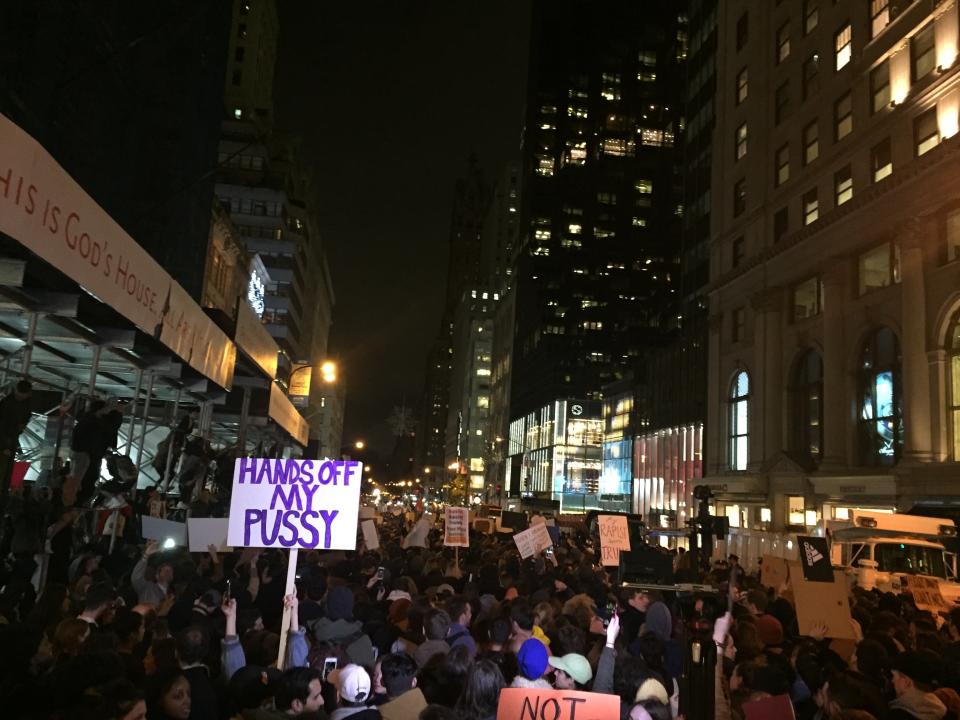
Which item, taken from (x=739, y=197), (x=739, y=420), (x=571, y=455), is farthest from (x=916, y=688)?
(x=571, y=455)

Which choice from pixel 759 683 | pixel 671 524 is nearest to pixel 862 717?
pixel 759 683

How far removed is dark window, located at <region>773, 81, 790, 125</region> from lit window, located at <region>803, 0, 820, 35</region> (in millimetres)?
2832

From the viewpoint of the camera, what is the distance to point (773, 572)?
50.7 ft

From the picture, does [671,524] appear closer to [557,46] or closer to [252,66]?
[252,66]

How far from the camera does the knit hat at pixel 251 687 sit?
5.96m

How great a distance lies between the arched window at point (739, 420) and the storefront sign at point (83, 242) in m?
36.8

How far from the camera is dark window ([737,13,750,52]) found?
48469 millimetres

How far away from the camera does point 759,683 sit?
6758 mm

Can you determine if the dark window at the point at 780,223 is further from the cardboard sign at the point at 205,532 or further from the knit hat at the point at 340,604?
the knit hat at the point at 340,604

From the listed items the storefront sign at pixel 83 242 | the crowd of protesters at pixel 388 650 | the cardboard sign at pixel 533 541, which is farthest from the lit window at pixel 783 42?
the storefront sign at pixel 83 242

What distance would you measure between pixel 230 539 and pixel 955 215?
30566 mm

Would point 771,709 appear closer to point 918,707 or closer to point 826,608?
point 918,707

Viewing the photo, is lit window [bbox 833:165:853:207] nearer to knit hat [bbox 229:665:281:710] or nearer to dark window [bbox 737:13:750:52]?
dark window [bbox 737:13:750:52]

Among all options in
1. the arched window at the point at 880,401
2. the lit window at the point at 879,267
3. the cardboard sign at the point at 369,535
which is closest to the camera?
the cardboard sign at the point at 369,535
